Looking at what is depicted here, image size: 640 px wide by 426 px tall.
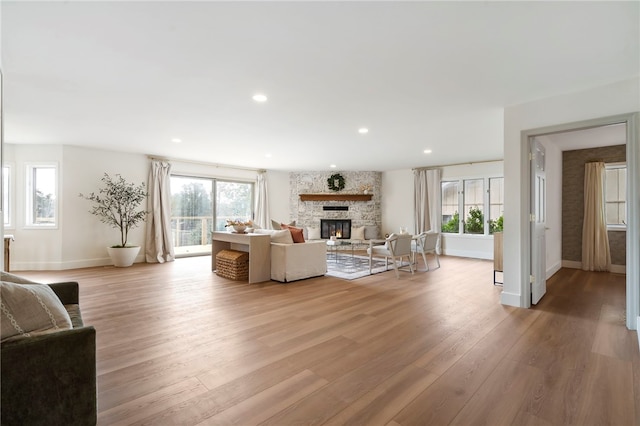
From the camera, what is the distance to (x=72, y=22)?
2.02 metres

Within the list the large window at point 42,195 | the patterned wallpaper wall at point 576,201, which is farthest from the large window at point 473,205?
the large window at point 42,195

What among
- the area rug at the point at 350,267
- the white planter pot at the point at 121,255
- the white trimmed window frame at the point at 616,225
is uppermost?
the white trimmed window frame at the point at 616,225

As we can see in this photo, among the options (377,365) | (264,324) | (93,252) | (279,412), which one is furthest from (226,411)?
(93,252)

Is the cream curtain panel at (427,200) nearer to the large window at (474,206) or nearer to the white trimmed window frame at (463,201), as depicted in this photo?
the white trimmed window frame at (463,201)

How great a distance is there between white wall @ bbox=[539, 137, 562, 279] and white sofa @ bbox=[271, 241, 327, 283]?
3.80 metres

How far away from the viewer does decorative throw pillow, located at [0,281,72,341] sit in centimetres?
125

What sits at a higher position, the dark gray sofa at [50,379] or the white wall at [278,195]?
the white wall at [278,195]

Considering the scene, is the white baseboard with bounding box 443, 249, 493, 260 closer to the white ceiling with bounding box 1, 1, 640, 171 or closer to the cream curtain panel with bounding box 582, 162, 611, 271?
the cream curtain panel with bounding box 582, 162, 611, 271

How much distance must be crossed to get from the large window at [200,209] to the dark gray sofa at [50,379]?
647 cm

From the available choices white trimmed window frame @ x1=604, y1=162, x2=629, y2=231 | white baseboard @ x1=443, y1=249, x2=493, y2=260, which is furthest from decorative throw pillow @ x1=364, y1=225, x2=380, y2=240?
white trimmed window frame @ x1=604, y1=162, x2=629, y2=231

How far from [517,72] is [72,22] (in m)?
3.54

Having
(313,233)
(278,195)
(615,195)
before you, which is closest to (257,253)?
(313,233)

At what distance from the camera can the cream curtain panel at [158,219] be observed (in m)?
6.68

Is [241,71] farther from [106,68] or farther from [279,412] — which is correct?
[279,412]
